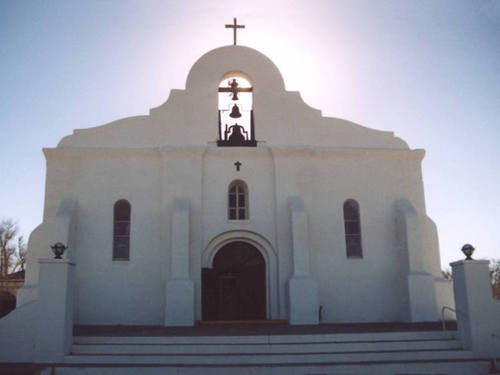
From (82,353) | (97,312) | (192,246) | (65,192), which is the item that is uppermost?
(65,192)

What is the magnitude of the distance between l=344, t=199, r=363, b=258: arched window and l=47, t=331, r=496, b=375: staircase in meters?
5.21

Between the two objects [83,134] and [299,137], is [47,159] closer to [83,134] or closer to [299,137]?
[83,134]

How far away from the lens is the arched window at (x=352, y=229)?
1844cm

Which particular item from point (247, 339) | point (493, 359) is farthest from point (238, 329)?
point (493, 359)

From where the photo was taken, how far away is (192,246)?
17.6 meters

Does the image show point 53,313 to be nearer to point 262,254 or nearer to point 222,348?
point 222,348

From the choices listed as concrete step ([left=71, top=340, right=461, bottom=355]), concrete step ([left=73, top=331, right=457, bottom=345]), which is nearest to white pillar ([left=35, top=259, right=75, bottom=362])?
concrete step ([left=71, top=340, right=461, bottom=355])

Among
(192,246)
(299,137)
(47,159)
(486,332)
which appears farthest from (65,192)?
(486,332)

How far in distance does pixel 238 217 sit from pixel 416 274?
6.26 meters

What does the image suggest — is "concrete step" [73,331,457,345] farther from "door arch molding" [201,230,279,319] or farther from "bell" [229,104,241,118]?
"bell" [229,104,241,118]

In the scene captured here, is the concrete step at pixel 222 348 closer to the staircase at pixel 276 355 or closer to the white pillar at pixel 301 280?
the staircase at pixel 276 355

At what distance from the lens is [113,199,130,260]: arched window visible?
17.9m

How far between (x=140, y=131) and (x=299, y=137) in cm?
570

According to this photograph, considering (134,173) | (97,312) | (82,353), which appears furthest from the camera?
(134,173)
